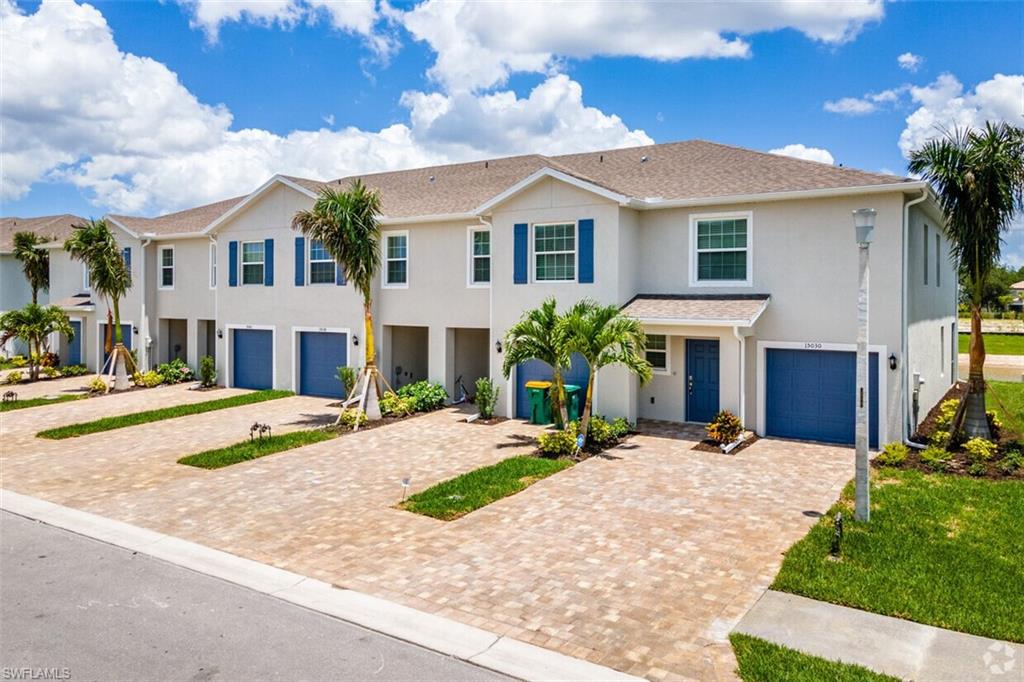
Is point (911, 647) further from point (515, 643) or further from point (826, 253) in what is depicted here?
point (826, 253)

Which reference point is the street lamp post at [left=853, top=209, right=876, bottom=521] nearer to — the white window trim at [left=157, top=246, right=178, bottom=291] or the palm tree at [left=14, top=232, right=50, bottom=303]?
the white window trim at [left=157, top=246, right=178, bottom=291]

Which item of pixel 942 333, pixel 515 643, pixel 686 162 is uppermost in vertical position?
pixel 686 162

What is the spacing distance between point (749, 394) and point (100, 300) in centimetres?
2653

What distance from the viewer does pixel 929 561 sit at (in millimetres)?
8359

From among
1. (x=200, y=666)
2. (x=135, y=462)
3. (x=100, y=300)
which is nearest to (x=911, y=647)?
(x=200, y=666)

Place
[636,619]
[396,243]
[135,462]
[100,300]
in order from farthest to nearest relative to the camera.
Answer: [100,300], [396,243], [135,462], [636,619]

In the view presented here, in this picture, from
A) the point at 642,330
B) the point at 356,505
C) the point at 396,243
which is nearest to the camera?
the point at 356,505

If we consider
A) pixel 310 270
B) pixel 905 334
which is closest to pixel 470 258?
pixel 310 270

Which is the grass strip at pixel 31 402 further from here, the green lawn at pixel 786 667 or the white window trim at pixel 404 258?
the green lawn at pixel 786 667

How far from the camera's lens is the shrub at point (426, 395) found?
64.7 feet

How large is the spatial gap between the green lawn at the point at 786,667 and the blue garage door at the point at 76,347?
32.4 m

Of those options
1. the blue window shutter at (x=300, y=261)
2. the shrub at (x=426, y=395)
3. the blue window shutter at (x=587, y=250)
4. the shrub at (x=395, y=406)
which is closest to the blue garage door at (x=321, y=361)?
the blue window shutter at (x=300, y=261)

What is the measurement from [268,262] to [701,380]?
49.2 feet

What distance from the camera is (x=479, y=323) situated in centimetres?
2003
